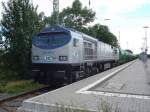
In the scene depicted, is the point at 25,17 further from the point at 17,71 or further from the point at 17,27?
the point at 17,71

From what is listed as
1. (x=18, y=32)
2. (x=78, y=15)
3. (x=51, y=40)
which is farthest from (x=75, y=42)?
(x=78, y=15)

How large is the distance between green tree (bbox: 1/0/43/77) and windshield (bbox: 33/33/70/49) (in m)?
3.80

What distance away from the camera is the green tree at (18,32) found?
76.0 feet

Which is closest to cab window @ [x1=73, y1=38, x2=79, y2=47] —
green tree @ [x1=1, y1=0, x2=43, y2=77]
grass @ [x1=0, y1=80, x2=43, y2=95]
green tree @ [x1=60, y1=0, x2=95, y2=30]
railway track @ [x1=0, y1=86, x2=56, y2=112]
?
grass @ [x1=0, y1=80, x2=43, y2=95]

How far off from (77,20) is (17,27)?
3503 cm

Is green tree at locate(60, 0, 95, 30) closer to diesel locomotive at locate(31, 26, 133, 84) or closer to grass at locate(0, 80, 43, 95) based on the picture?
grass at locate(0, 80, 43, 95)

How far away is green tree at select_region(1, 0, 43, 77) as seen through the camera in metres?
23.2

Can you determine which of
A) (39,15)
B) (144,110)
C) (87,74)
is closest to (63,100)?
(144,110)

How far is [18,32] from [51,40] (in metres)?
4.74

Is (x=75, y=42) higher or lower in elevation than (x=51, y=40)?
lower

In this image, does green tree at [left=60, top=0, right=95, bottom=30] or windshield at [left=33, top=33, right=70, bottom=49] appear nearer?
windshield at [left=33, top=33, right=70, bottom=49]

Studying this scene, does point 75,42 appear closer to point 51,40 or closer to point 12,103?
point 51,40

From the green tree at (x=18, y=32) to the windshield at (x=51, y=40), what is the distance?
3.80 meters

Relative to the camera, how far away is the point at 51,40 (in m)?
19.1
